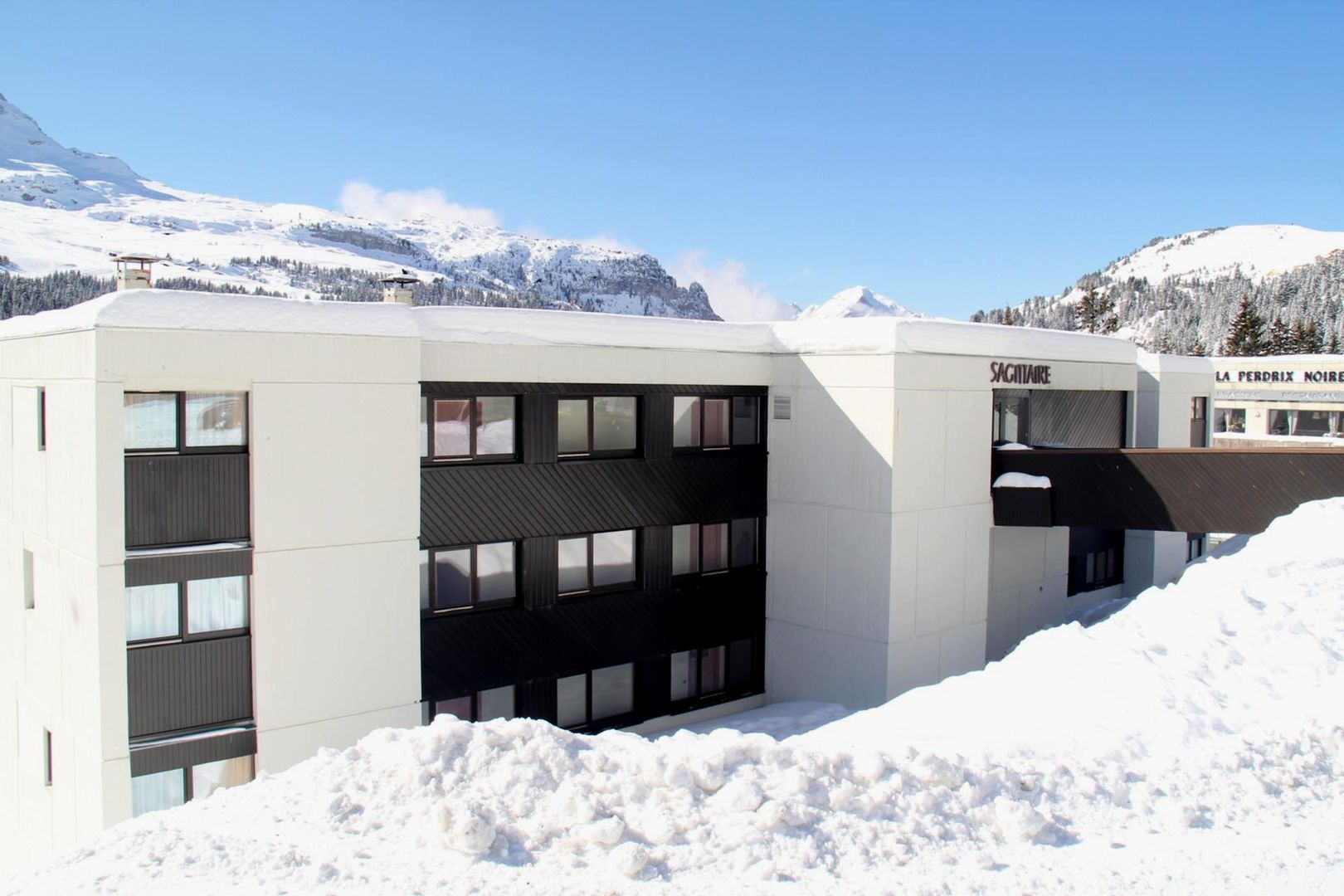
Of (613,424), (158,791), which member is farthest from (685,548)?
(158,791)

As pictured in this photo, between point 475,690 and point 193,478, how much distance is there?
5682mm

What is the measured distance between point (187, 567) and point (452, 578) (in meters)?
4.22

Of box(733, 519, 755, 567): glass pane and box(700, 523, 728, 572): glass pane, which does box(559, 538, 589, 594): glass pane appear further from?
box(733, 519, 755, 567): glass pane

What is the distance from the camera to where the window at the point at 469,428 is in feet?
52.6

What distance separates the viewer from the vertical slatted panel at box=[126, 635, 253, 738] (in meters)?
13.3

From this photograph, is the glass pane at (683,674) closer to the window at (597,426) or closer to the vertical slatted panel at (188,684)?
the window at (597,426)

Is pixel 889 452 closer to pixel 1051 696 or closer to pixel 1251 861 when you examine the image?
pixel 1051 696

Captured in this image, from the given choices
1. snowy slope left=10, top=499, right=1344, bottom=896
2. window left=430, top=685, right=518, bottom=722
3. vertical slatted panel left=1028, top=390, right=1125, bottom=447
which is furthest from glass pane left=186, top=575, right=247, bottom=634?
vertical slatted panel left=1028, top=390, right=1125, bottom=447

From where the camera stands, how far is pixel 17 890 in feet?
21.9

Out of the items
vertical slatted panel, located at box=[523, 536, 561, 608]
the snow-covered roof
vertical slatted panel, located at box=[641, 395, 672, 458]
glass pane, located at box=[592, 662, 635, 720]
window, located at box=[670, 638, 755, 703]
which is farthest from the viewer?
window, located at box=[670, 638, 755, 703]

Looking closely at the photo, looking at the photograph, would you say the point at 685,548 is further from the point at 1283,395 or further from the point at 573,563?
the point at 1283,395

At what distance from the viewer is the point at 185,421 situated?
44.3 feet

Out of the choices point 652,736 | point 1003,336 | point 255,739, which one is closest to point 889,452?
point 1003,336

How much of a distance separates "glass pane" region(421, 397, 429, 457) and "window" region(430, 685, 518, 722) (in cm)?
412
